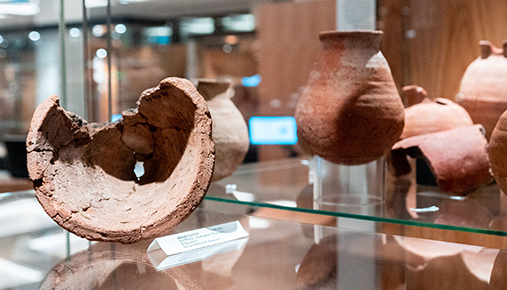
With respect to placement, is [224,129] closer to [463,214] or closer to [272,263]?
[272,263]

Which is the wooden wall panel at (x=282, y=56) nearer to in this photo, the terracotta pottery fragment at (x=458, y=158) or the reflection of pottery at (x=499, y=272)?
the terracotta pottery fragment at (x=458, y=158)

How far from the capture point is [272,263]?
93cm

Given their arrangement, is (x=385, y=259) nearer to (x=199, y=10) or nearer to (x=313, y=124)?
(x=313, y=124)

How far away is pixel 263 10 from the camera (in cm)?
259

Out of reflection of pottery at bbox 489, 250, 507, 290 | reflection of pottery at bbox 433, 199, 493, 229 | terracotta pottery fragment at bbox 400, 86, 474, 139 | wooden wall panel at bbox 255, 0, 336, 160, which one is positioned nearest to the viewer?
reflection of pottery at bbox 489, 250, 507, 290

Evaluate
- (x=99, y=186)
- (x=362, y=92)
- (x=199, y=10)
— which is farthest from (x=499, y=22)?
(x=199, y=10)

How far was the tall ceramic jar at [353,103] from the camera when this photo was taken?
A: 3.59ft

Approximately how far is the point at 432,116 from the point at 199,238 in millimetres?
687

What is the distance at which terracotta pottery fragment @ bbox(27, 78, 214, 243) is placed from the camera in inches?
34.0

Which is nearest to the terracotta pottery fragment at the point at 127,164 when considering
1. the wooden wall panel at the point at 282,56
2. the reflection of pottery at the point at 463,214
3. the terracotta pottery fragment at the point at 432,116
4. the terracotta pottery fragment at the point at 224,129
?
the terracotta pottery fragment at the point at 224,129

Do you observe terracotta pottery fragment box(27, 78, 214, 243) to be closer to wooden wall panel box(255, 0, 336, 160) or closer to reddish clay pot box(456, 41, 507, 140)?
reddish clay pot box(456, 41, 507, 140)

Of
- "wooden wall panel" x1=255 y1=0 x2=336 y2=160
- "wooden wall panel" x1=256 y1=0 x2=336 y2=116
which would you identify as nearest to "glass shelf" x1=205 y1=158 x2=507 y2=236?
"wooden wall panel" x1=255 y1=0 x2=336 y2=160

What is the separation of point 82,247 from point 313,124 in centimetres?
56

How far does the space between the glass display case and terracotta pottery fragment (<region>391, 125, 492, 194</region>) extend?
41 millimetres
